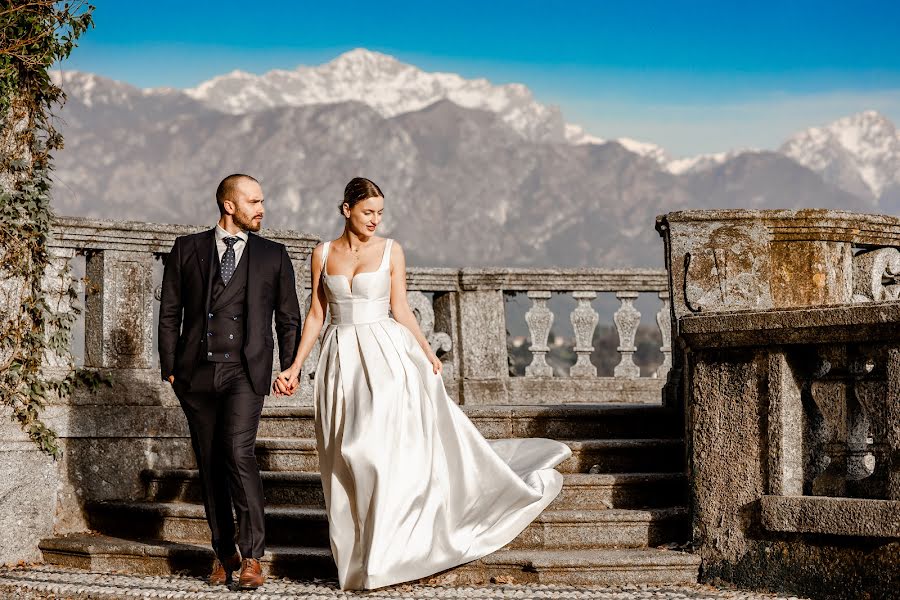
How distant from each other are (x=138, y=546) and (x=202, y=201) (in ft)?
499

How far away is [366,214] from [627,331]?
519 cm

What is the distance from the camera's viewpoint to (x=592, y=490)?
6352 mm

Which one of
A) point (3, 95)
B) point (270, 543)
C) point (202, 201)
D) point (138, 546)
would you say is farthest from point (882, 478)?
point (202, 201)

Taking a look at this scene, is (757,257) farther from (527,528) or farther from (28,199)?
(28,199)

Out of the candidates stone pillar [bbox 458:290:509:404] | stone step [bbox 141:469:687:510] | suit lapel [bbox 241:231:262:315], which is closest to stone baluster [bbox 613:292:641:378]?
stone pillar [bbox 458:290:509:404]

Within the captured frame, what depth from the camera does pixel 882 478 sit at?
504 centimetres

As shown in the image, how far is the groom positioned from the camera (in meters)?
5.37

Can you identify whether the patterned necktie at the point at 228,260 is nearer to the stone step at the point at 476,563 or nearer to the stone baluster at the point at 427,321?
the stone step at the point at 476,563

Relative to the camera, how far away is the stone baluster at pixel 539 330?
9805mm

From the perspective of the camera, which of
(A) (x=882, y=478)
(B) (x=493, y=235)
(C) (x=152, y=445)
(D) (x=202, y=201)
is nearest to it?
(A) (x=882, y=478)

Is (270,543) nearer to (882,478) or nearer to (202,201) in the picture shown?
(882,478)

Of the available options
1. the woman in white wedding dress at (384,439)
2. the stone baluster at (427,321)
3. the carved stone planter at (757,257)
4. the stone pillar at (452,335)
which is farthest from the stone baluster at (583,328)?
the woman in white wedding dress at (384,439)

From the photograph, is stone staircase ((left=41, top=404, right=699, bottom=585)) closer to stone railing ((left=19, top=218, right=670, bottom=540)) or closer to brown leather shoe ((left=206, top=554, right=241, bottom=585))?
stone railing ((left=19, top=218, right=670, bottom=540))

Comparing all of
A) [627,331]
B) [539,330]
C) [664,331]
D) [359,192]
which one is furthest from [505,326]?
[359,192]
